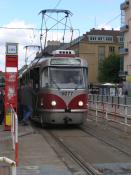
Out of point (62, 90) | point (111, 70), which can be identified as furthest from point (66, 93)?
point (111, 70)

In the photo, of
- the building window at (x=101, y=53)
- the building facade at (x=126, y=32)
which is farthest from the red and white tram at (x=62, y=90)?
the building window at (x=101, y=53)

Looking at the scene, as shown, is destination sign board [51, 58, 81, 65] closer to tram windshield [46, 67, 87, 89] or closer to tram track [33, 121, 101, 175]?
tram windshield [46, 67, 87, 89]

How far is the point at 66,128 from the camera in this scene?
906 inches

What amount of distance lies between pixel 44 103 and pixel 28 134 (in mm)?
2916

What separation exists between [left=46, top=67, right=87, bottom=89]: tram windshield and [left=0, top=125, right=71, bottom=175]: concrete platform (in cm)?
333

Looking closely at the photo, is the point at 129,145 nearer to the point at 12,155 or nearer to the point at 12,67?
the point at 12,155

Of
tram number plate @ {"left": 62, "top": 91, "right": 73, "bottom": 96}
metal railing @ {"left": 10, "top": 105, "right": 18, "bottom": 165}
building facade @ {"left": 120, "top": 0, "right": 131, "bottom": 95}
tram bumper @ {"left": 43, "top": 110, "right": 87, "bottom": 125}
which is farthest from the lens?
building facade @ {"left": 120, "top": 0, "right": 131, "bottom": 95}

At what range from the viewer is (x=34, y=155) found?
1387cm

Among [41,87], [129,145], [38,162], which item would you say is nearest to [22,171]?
[38,162]

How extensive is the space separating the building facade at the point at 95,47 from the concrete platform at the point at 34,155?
454ft

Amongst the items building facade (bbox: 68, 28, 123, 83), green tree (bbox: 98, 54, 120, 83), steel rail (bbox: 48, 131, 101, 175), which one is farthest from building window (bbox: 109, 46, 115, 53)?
steel rail (bbox: 48, 131, 101, 175)

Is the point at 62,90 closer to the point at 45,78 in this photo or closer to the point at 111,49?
the point at 45,78

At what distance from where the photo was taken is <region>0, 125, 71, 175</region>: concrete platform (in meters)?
11.3

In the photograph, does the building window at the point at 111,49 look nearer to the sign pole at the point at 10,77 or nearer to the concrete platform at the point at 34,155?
the sign pole at the point at 10,77
